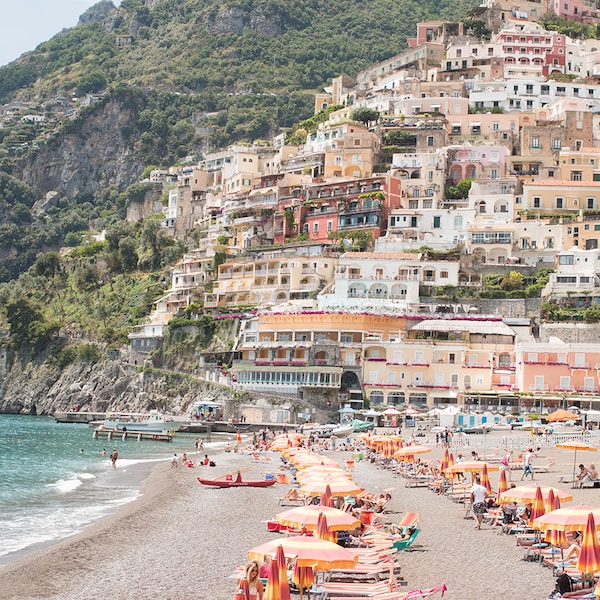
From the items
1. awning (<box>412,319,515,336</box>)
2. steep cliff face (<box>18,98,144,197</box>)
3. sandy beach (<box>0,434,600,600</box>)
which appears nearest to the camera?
sandy beach (<box>0,434,600,600</box>)

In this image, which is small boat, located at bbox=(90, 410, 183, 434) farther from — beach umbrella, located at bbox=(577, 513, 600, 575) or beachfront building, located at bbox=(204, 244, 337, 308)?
beach umbrella, located at bbox=(577, 513, 600, 575)

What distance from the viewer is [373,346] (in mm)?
65125

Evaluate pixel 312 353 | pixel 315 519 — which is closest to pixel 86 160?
pixel 312 353

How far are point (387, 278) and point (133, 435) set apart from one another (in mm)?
20142

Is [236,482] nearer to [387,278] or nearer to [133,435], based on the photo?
[133,435]

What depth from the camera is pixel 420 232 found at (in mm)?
75812

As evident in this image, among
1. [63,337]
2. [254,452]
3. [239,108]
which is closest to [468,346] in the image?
[254,452]

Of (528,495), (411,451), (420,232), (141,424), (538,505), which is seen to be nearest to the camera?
(538,505)

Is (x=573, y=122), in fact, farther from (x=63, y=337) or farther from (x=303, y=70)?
(x=303, y=70)

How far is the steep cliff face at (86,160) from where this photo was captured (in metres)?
150

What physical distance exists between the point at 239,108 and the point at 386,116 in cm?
6681

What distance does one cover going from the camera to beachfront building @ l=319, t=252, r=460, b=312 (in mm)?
70500

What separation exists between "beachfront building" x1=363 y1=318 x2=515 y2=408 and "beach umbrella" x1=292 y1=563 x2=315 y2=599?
46.3 metres

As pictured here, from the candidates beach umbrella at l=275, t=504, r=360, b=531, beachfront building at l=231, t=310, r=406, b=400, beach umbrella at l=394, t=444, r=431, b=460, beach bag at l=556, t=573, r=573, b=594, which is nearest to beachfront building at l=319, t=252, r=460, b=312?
beachfront building at l=231, t=310, r=406, b=400
